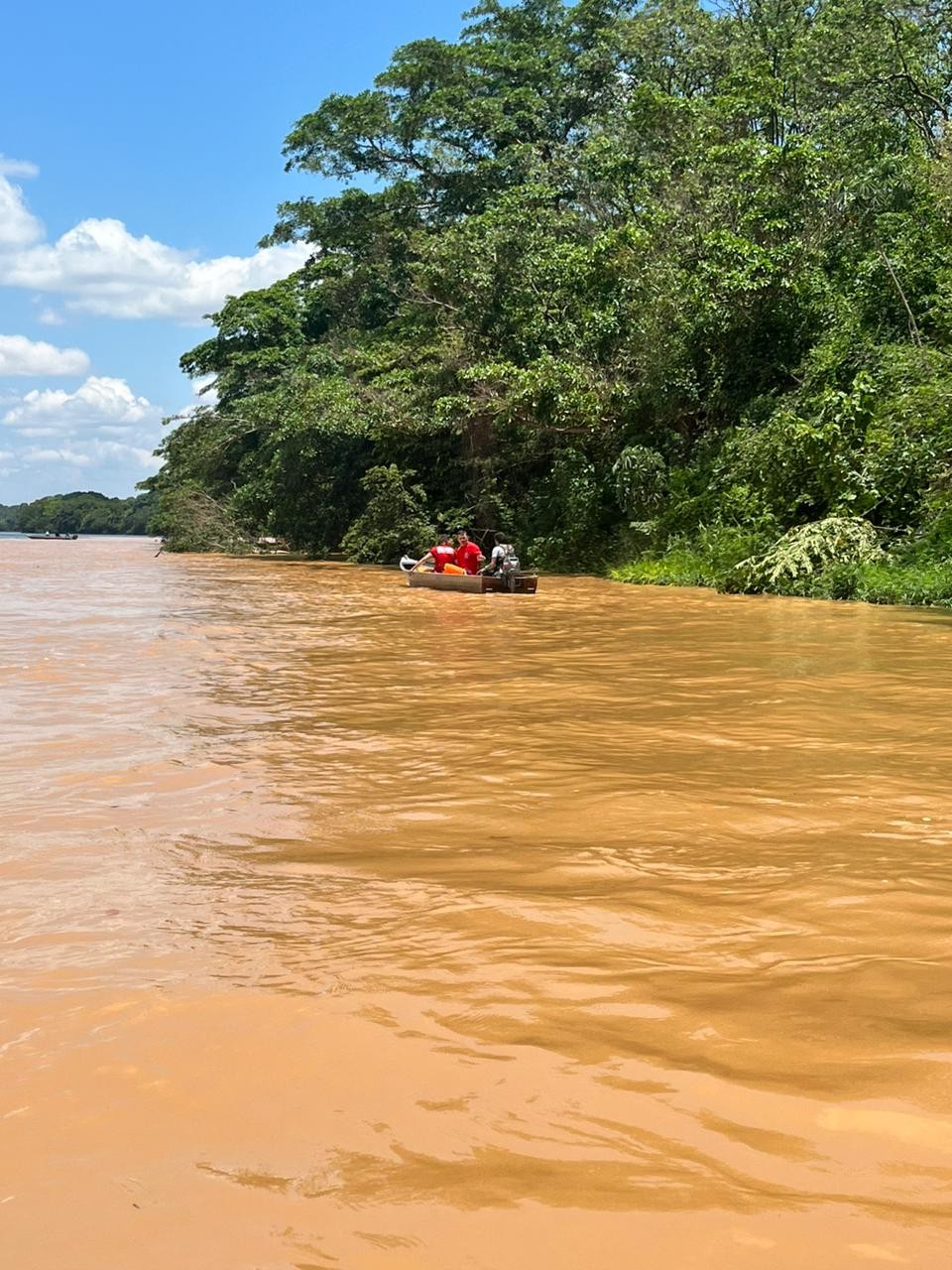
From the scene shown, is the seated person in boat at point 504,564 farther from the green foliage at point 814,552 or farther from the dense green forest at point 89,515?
the dense green forest at point 89,515

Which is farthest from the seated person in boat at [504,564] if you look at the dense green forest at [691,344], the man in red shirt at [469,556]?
the dense green forest at [691,344]

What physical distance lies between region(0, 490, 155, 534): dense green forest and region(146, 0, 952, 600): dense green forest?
73.2 metres

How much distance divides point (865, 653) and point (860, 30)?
19796 millimetres

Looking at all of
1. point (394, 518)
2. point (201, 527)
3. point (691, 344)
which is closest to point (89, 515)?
point (201, 527)

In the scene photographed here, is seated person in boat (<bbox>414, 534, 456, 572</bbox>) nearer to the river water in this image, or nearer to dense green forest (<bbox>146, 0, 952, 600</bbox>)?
dense green forest (<bbox>146, 0, 952, 600</bbox>)

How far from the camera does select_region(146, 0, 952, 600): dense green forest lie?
18.9 metres

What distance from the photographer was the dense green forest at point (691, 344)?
18875 mm

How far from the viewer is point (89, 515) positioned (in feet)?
348

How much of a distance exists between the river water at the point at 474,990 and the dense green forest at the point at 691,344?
11.9 meters

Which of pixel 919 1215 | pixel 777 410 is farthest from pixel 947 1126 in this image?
pixel 777 410

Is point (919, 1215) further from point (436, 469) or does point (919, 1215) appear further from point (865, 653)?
point (436, 469)

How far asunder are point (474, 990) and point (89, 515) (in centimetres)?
10981

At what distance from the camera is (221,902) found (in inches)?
147

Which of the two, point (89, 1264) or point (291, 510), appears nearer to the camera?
point (89, 1264)
